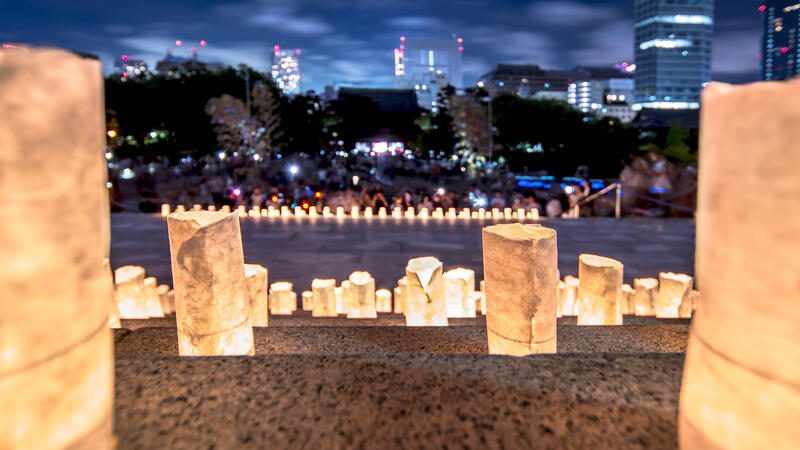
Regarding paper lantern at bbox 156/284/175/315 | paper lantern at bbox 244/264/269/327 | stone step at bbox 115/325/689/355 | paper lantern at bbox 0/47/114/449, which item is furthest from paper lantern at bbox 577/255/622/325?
paper lantern at bbox 156/284/175/315

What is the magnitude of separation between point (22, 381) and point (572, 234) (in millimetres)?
9516

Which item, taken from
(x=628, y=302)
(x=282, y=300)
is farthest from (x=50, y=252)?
(x=628, y=302)

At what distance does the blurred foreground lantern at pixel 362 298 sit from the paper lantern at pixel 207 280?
1864 mm

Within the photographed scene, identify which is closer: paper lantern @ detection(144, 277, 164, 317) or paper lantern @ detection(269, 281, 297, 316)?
paper lantern @ detection(144, 277, 164, 317)

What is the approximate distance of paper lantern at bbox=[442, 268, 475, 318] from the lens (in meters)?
4.46

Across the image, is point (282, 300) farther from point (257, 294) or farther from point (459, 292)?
point (459, 292)

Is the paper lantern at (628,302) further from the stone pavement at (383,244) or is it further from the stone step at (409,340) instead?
the stone pavement at (383,244)

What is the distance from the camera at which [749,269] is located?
1.10 m

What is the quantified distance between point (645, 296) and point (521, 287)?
290 centimetres

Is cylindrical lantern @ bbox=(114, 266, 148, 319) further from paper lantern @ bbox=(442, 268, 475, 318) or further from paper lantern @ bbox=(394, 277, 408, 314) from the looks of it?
paper lantern @ bbox=(442, 268, 475, 318)

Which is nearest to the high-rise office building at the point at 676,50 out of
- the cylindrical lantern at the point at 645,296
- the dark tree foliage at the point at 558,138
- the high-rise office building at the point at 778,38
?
the high-rise office building at the point at 778,38

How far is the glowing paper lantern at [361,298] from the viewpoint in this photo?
454 cm

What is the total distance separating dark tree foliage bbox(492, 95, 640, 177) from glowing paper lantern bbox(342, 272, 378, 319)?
30030 millimetres

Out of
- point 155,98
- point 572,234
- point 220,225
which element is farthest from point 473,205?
point 155,98
